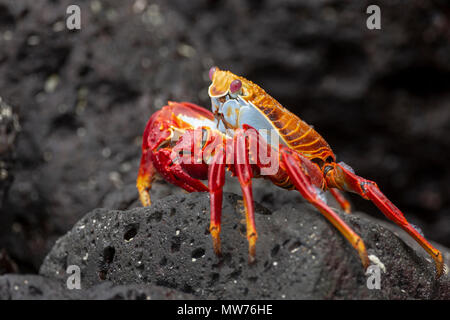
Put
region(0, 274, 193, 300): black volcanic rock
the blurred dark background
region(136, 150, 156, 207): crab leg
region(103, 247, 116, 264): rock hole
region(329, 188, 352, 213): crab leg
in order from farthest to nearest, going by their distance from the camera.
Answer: the blurred dark background
region(329, 188, 352, 213): crab leg
region(136, 150, 156, 207): crab leg
region(103, 247, 116, 264): rock hole
region(0, 274, 193, 300): black volcanic rock

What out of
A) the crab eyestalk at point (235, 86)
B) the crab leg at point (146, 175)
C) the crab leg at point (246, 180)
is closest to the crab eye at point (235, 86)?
the crab eyestalk at point (235, 86)

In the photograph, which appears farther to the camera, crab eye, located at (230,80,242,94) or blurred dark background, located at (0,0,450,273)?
blurred dark background, located at (0,0,450,273)

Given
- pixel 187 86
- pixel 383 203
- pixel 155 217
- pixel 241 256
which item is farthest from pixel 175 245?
pixel 187 86

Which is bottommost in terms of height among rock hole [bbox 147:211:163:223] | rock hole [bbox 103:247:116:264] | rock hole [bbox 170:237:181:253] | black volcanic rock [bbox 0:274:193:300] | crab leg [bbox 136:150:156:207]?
black volcanic rock [bbox 0:274:193:300]

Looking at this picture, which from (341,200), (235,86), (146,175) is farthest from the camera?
(341,200)

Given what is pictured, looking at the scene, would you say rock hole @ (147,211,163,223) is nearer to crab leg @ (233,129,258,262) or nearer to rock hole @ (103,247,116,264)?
rock hole @ (103,247,116,264)

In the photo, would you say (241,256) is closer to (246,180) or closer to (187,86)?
(246,180)

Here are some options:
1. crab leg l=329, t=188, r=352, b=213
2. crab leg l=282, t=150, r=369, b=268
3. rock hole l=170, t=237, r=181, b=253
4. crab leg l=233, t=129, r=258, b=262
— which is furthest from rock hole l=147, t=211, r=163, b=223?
crab leg l=329, t=188, r=352, b=213

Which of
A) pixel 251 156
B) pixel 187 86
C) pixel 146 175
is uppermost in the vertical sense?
pixel 187 86
